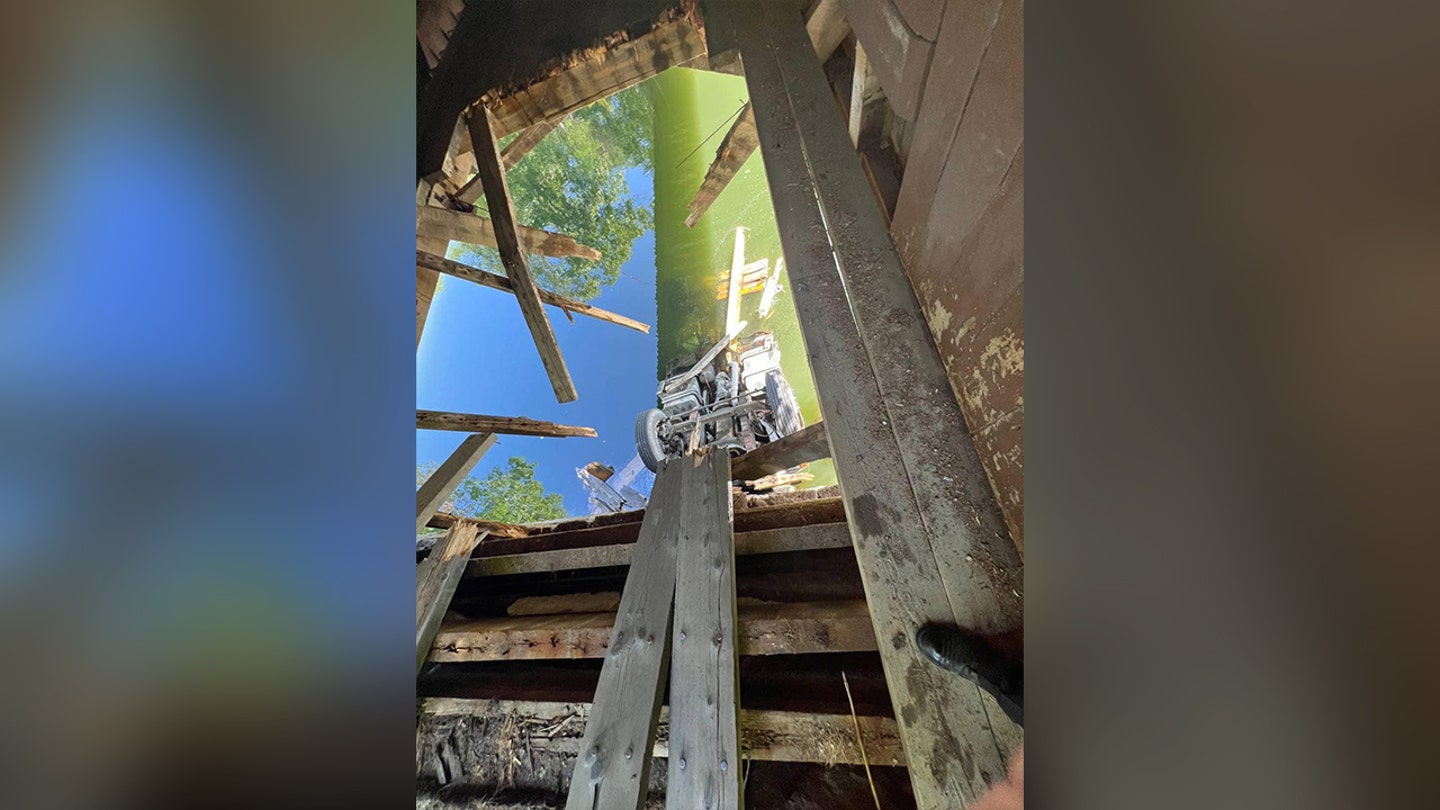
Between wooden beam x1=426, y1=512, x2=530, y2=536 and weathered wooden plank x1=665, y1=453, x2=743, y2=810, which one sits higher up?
wooden beam x1=426, y1=512, x2=530, y2=536

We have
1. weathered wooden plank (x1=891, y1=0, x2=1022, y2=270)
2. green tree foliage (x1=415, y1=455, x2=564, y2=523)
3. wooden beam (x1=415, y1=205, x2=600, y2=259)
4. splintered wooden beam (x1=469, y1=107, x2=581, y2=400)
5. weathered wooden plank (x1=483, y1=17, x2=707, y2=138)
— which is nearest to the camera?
weathered wooden plank (x1=891, y1=0, x2=1022, y2=270)

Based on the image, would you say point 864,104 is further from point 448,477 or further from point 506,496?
point 506,496

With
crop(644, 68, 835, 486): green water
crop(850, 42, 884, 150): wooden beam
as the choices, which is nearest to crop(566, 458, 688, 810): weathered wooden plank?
crop(850, 42, 884, 150): wooden beam

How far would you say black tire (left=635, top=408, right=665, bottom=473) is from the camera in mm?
6574

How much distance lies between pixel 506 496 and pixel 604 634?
342 inches

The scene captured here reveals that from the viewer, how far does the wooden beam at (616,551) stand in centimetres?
193

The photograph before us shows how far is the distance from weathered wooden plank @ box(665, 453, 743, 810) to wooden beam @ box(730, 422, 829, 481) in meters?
0.57

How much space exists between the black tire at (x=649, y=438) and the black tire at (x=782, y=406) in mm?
1665

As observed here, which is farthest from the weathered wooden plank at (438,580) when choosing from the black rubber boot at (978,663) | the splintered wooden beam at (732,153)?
the splintered wooden beam at (732,153)

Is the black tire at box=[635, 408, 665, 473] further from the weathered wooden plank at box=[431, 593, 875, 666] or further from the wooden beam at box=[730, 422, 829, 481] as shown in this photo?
the weathered wooden plank at box=[431, 593, 875, 666]

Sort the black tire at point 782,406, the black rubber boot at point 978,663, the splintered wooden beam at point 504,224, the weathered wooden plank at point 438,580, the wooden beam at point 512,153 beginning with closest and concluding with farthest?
the black rubber boot at point 978,663 → the weathered wooden plank at point 438,580 → the splintered wooden beam at point 504,224 → the wooden beam at point 512,153 → the black tire at point 782,406

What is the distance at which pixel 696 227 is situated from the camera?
10.1 m

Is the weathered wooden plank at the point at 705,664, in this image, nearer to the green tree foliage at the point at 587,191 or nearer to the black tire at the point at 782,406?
the black tire at the point at 782,406
